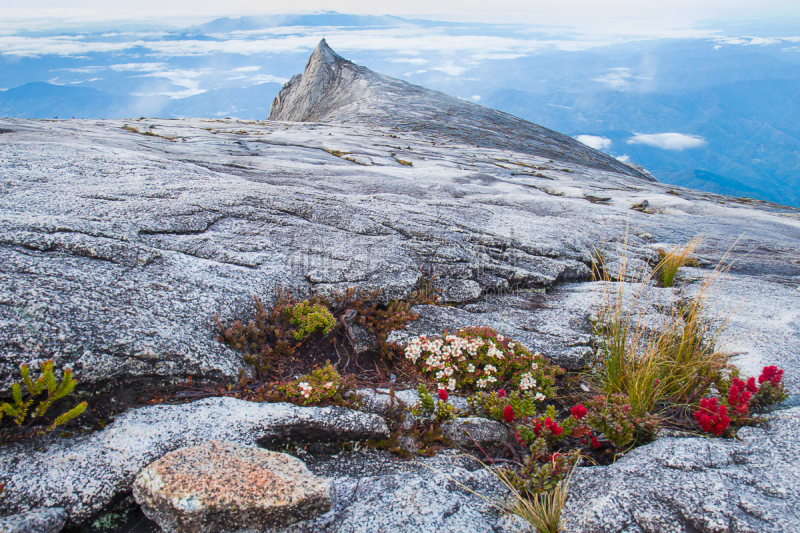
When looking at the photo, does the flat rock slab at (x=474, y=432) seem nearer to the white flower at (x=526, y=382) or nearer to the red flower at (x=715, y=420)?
the white flower at (x=526, y=382)

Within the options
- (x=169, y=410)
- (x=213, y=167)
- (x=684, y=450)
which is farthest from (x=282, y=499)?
(x=213, y=167)

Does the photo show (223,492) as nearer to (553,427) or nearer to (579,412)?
(553,427)

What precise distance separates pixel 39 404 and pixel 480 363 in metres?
4.66

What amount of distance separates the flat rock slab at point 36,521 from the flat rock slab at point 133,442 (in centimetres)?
7

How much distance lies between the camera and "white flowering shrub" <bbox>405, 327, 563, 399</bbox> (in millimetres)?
5312

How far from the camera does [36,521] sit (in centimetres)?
288

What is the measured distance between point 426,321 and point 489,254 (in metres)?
2.64

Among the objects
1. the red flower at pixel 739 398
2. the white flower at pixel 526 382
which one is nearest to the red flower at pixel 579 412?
the white flower at pixel 526 382

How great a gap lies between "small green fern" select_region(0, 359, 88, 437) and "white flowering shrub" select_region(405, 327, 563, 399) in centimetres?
352

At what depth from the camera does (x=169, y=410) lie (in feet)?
13.2

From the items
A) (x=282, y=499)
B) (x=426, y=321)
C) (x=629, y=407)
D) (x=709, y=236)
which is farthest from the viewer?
(x=709, y=236)

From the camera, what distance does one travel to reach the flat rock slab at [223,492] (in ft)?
9.92

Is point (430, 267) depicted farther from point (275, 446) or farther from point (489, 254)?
point (275, 446)

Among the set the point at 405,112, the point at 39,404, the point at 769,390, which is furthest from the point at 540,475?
the point at 405,112
